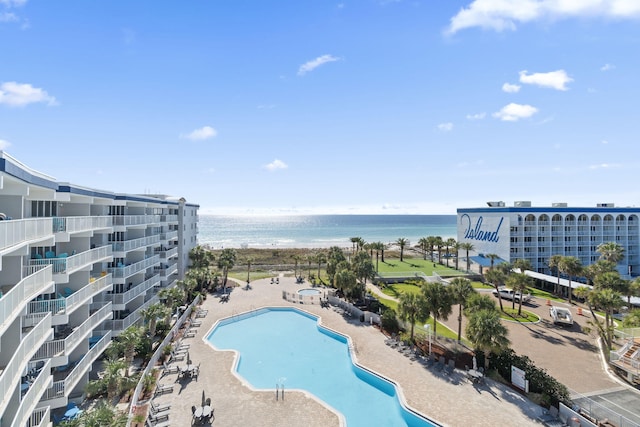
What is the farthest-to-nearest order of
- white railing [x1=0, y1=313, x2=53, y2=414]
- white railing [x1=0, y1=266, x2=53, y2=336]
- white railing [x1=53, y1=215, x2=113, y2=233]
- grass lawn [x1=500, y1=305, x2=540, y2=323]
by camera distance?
grass lawn [x1=500, y1=305, x2=540, y2=323] → white railing [x1=53, y1=215, x2=113, y2=233] → white railing [x1=0, y1=266, x2=53, y2=336] → white railing [x1=0, y1=313, x2=53, y2=414]

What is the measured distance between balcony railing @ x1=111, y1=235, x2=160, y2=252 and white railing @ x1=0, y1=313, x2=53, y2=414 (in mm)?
11619

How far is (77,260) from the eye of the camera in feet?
66.3

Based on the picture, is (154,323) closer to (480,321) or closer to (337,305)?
(337,305)

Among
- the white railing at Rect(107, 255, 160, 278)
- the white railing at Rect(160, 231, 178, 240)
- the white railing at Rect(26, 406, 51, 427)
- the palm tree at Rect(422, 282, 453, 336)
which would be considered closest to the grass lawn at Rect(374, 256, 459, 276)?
the palm tree at Rect(422, 282, 453, 336)

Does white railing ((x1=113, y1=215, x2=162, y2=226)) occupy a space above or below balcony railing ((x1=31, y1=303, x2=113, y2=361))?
above

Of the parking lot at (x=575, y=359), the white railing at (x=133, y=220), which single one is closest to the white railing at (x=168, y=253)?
the white railing at (x=133, y=220)

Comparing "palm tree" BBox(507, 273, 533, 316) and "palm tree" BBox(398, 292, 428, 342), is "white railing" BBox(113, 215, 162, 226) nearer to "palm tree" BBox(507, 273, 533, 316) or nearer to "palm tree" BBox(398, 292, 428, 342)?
"palm tree" BBox(398, 292, 428, 342)

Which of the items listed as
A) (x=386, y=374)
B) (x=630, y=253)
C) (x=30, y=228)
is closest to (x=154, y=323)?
(x=30, y=228)

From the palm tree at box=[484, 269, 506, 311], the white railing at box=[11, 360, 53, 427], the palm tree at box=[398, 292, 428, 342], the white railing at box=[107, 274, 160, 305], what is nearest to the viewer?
the white railing at box=[11, 360, 53, 427]

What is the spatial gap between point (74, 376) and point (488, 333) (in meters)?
24.7

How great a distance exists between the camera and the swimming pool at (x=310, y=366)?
19859 millimetres

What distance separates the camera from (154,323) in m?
27.4

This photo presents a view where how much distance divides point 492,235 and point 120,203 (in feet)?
195

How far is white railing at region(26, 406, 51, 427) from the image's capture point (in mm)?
15235
